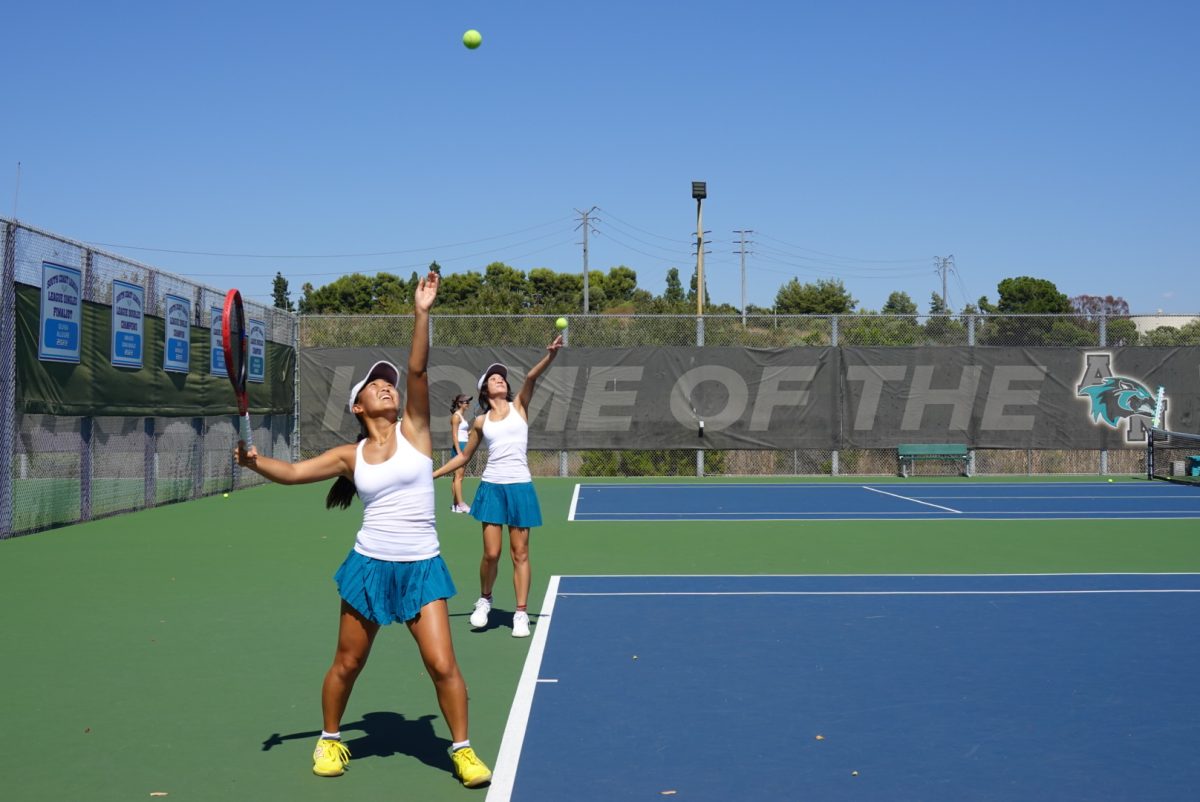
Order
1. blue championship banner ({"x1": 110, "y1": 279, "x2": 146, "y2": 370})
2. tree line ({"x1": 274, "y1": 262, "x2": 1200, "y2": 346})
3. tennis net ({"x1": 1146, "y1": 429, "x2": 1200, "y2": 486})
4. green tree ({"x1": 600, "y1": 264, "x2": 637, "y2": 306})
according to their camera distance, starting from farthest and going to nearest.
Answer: green tree ({"x1": 600, "y1": 264, "x2": 637, "y2": 306}) < tree line ({"x1": 274, "y1": 262, "x2": 1200, "y2": 346}) < tennis net ({"x1": 1146, "y1": 429, "x2": 1200, "y2": 486}) < blue championship banner ({"x1": 110, "y1": 279, "x2": 146, "y2": 370})

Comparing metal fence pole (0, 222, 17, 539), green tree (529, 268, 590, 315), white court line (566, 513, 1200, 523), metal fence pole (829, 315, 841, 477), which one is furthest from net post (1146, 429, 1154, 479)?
green tree (529, 268, 590, 315)

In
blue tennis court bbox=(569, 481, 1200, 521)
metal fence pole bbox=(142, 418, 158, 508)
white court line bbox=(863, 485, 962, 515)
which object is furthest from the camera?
white court line bbox=(863, 485, 962, 515)

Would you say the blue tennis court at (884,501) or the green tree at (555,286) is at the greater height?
the green tree at (555,286)

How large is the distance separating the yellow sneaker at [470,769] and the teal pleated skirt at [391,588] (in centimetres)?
58

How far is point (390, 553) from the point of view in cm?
483

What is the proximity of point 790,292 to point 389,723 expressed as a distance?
84.9 meters

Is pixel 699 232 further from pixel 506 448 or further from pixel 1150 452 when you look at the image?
pixel 506 448

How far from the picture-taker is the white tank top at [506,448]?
26.1 feet

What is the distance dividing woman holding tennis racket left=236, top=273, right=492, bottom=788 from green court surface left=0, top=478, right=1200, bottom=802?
1.11 feet

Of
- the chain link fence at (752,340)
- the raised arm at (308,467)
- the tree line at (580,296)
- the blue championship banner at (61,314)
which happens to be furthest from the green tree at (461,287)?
the raised arm at (308,467)

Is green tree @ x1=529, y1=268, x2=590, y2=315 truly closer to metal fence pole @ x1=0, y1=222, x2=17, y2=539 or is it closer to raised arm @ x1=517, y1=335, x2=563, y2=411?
metal fence pole @ x1=0, y1=222, x2=17, y2=539

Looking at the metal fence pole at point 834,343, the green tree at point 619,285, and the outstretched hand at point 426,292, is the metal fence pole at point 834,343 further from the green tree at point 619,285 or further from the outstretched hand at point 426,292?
the green tree at point 619,285

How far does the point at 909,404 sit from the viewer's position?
23.0 m

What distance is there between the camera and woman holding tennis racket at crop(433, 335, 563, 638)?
784cm
